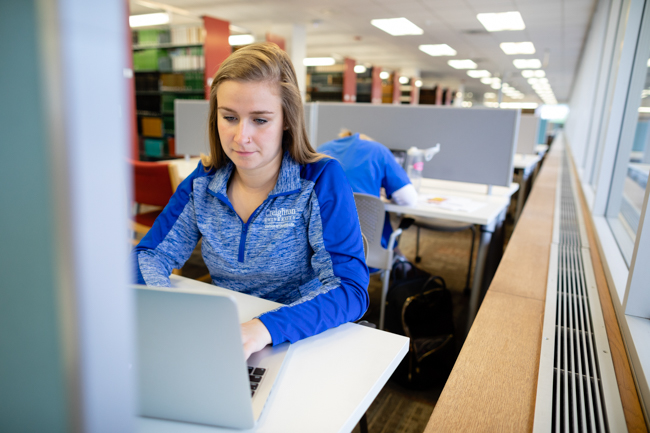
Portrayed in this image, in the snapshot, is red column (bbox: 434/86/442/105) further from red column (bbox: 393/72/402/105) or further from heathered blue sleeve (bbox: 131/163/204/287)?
heathered blue sleeve (bbox: 131/163/204/287)

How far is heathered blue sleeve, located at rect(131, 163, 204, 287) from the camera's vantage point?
101 centimetres

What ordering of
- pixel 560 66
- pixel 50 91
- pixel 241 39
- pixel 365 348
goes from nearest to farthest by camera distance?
pixel 50 91
pixel 365 348
pixel 241 39
pixel 560 66

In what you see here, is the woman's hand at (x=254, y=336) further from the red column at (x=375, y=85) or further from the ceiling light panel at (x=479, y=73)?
the ceiling light panel at (x=479, y=73)

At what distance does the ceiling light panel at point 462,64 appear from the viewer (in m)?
10.2

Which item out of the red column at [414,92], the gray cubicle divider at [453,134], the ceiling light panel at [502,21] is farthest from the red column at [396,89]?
the gray cubicle divider at [453,134]

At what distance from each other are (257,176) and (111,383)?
0.84 meters

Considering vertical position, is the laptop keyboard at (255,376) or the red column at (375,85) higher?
the red column at (375,85)

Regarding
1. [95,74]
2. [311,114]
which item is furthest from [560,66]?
[95,74]

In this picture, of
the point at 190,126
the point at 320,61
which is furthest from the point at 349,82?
the point at 190,126

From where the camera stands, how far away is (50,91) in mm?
159

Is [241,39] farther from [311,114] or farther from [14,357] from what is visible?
[14,357]

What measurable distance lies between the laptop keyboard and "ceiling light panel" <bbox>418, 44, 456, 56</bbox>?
8.83 m

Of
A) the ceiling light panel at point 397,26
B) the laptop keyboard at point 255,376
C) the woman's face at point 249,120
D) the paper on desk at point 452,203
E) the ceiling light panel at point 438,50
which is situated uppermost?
the ceiling light panel at point 438,50

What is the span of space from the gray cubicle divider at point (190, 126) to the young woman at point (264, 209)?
2.53m
